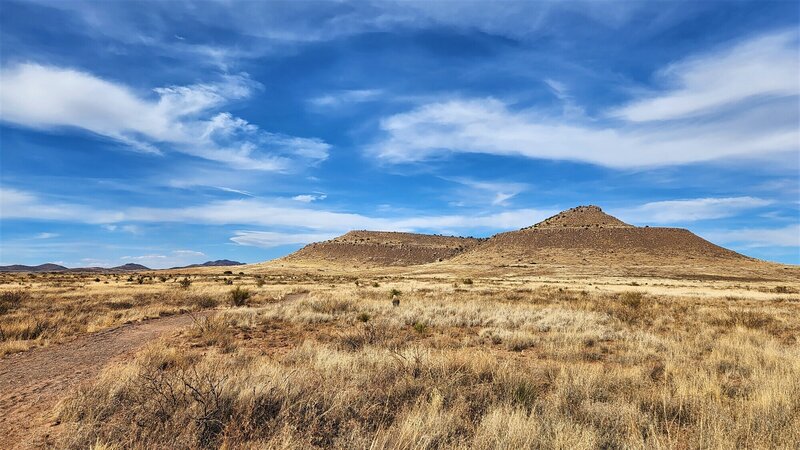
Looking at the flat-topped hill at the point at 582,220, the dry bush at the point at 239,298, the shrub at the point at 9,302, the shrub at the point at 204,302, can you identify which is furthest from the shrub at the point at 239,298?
the flat-topped hill at the point at 582,220

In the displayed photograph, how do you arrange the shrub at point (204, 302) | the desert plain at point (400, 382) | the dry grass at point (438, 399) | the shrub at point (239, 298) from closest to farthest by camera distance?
the dry grass at point (438, 399), the desert plain at point (400, 382), the shrub at point (204, 302), the shrub at point (239, 298)

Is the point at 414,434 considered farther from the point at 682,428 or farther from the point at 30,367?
the point at 30,367

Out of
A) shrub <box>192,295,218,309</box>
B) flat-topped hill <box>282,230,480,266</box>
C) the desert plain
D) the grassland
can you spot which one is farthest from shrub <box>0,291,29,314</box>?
flat-topped hill <box>282,230,480,266</box>

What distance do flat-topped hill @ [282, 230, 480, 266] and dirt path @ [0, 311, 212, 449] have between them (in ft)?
398

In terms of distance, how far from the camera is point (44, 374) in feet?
28.3

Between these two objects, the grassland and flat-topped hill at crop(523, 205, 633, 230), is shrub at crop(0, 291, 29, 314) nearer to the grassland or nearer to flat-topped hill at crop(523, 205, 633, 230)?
the grassland

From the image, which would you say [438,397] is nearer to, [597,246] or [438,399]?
[438,399]

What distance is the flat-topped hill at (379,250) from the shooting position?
13935 cm

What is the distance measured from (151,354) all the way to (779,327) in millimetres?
21237

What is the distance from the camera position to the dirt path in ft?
18.5

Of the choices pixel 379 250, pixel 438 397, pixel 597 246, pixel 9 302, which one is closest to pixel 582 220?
pixel 597 246

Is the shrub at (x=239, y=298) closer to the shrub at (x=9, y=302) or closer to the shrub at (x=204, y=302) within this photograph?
the shrub at (x=204, y=302)

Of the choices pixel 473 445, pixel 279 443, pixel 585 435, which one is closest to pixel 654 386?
pixel 585 435

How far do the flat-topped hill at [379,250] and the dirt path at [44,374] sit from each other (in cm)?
12132
